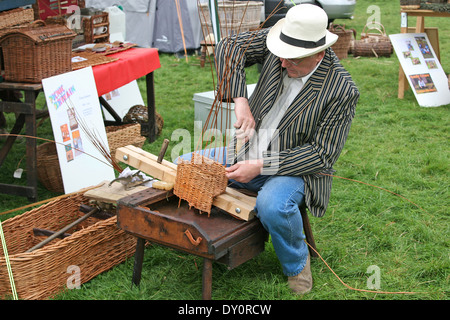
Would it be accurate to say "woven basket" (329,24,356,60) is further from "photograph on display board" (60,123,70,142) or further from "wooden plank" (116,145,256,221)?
"wooden plank" (116,145,256,221)

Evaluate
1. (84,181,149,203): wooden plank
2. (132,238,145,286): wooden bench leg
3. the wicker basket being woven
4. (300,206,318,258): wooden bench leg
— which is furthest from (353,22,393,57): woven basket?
(132,238,145,286): wooden bench leg

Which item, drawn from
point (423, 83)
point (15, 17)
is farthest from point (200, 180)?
point (423, 83)

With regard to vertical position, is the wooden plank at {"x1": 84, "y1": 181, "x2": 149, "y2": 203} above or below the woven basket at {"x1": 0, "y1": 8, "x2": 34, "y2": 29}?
below

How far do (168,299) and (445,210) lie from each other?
7.10ft

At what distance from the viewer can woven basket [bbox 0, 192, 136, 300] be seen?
2500mm

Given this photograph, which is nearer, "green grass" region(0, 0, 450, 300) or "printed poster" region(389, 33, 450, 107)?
"green grass" region(0, 0, 450, 300)

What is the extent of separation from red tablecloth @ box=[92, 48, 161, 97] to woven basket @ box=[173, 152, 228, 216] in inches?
72.8

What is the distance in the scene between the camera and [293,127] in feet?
8.52

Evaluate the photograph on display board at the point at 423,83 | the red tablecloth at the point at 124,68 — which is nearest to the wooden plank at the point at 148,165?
the red tablecloth at the point at 124,68

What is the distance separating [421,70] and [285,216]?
15.9 ft

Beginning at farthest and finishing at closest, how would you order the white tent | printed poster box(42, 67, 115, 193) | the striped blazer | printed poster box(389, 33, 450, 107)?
1. the white tent
2. printed poster box(389, 33, 450, 107)
3. printed poster box(42, 67, 115, 193)
4. the striped blazer

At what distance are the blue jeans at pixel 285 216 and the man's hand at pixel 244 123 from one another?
0.25m

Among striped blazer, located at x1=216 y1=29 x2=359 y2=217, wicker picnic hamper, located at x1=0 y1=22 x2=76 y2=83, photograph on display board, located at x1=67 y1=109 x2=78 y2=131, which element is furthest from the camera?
photograph on display board, located at x1=67 y1=109 x2=78 y2=131

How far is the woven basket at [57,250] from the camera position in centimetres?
250
